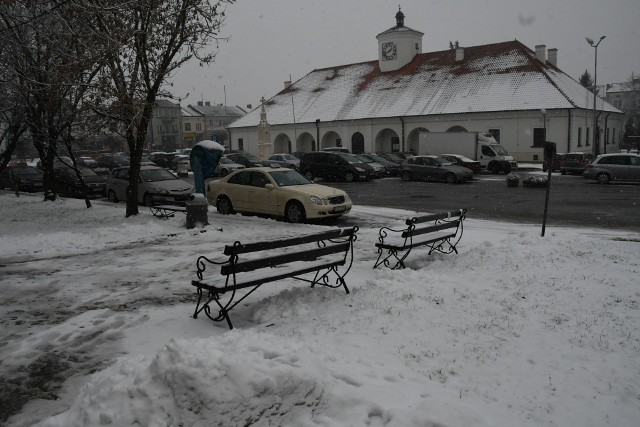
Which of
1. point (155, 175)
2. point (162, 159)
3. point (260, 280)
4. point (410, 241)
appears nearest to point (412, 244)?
point (410, 241)

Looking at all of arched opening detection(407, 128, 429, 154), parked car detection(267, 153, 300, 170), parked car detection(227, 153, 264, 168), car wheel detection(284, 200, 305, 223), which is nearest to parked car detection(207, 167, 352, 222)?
car wheel detection(284, 200, 305, 223)

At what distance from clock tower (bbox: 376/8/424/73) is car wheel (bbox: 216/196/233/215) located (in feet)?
125

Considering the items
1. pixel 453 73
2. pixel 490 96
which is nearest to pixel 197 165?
pixel 490 96

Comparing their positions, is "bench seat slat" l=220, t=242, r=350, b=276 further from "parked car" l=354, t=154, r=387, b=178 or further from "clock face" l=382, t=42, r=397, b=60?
"clock face" l=382, t=42, r=397, b=60

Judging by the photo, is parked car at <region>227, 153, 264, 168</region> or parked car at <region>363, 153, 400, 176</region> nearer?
parked car at <region>363, 153, 400, 176</region>

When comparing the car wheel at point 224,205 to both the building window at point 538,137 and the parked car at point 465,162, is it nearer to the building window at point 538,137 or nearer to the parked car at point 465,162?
the parked car at point 465,162

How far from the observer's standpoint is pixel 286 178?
1498cm

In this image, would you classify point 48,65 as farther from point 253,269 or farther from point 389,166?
point 389,166

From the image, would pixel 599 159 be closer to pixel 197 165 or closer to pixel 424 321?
pixel 197 165

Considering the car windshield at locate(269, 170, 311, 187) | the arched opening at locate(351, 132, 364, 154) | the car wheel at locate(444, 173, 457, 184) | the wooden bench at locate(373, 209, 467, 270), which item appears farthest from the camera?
the arched opening at locate(351, 132, 364, 154)

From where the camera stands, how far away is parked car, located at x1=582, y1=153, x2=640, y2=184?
24234 mm

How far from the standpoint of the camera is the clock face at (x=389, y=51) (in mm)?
49850

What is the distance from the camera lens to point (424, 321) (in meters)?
5.79

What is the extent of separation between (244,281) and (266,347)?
5.89ft
